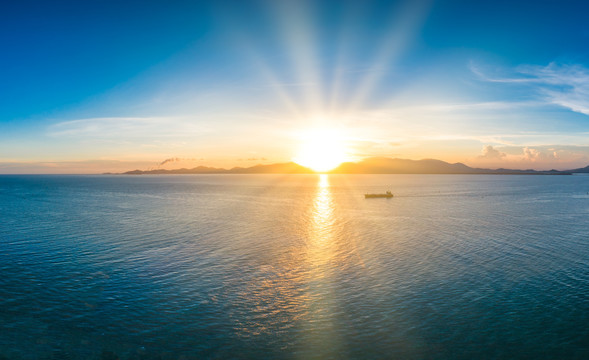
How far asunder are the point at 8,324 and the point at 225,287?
17998mm

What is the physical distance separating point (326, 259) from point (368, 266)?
694cm

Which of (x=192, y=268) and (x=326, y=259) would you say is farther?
(x=326, y=259)

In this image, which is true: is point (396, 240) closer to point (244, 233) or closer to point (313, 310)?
point (244, 233)

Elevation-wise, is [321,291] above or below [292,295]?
below

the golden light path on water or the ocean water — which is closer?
the ocean water

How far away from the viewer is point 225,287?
35781 mm

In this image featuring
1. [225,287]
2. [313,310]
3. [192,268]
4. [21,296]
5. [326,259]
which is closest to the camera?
[313,310]

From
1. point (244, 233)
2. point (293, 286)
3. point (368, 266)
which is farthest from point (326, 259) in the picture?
point (244, 233)

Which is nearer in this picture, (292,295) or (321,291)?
(292,295)

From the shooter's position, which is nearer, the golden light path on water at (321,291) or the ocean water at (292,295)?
the ocean water at (292,295)

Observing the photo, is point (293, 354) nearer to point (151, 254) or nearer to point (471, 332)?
point (471, 332)

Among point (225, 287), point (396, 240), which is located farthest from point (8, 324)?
point (396, 240)

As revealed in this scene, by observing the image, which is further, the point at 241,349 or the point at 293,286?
the point at 293,286

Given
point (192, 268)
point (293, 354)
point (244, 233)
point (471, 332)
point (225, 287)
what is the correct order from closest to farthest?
1. point (293, 354)
2. point (471, 332)
3. point (225, 287)
4. point (192, 268)
5. point (244, 233)
